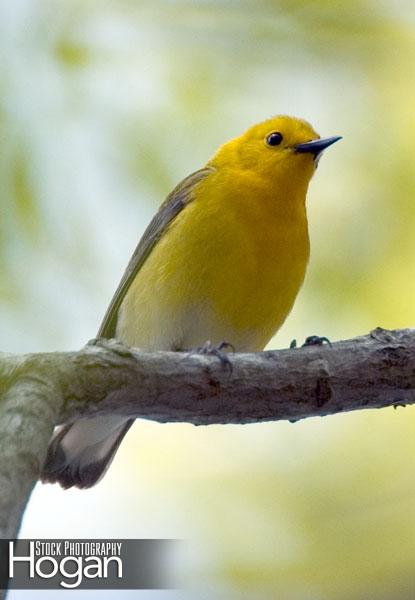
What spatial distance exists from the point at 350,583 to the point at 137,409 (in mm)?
Result: 1280

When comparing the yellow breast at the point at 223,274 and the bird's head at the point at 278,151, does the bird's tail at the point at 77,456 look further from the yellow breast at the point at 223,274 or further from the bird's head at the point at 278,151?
the bird's head at the point at 278,151

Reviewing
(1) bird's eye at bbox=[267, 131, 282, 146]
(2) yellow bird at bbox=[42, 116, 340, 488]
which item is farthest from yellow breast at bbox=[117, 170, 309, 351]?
(1) bird's eye at bbox=[267, 131, 282, 146]

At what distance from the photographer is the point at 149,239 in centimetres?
674

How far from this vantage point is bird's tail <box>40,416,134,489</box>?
6383 mm

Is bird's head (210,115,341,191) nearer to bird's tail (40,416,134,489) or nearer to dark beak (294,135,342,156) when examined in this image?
dark beak (294,135,342,156)

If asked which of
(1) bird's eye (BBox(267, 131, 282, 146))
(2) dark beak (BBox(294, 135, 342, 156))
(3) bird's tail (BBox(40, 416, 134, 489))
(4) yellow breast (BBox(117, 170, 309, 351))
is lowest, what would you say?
(3) bird's tail (BBox(40, 416, 134, 489))

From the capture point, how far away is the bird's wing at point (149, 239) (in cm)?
661

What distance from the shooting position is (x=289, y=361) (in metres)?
4.49

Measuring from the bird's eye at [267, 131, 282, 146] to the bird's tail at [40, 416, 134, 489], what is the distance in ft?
7.85

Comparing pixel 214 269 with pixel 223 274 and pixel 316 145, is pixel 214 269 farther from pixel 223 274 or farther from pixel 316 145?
pixel 316 145

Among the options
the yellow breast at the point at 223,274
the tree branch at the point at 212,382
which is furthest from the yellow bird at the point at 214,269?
the tree branch at the point at 212,382

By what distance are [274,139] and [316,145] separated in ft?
1.41

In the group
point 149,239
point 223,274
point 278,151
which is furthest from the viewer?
point 278,151

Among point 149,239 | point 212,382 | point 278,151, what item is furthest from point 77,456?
point 278,151
